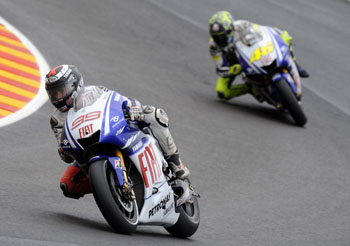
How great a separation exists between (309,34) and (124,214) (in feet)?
40.0

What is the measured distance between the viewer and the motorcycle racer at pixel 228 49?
42.9 feet

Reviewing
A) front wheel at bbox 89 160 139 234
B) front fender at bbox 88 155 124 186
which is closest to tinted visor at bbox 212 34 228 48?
front wheel at bbox 89 160 139 234

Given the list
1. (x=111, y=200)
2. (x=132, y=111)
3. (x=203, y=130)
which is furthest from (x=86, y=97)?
(x=203, y=130)

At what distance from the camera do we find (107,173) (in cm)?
592

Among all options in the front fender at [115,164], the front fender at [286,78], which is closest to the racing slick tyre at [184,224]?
the front fender at [115,164]

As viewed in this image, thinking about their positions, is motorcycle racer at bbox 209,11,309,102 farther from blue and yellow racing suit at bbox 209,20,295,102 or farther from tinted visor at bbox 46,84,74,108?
tinted visor at bbox 46,84,74,108

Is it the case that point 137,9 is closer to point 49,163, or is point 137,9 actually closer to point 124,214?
point 49,163

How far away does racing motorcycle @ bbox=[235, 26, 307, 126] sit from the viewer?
12539mm

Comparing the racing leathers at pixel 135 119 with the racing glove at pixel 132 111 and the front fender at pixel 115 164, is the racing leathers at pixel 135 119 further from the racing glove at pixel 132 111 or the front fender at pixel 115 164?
the front fender at pixel 115 164

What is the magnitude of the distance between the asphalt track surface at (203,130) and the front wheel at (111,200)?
0.13 meters

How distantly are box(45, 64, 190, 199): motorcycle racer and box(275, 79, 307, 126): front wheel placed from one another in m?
5.87

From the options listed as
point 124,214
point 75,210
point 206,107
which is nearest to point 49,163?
point 75,210

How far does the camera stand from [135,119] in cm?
633

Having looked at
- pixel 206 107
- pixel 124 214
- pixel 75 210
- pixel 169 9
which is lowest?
pixel 169 9
